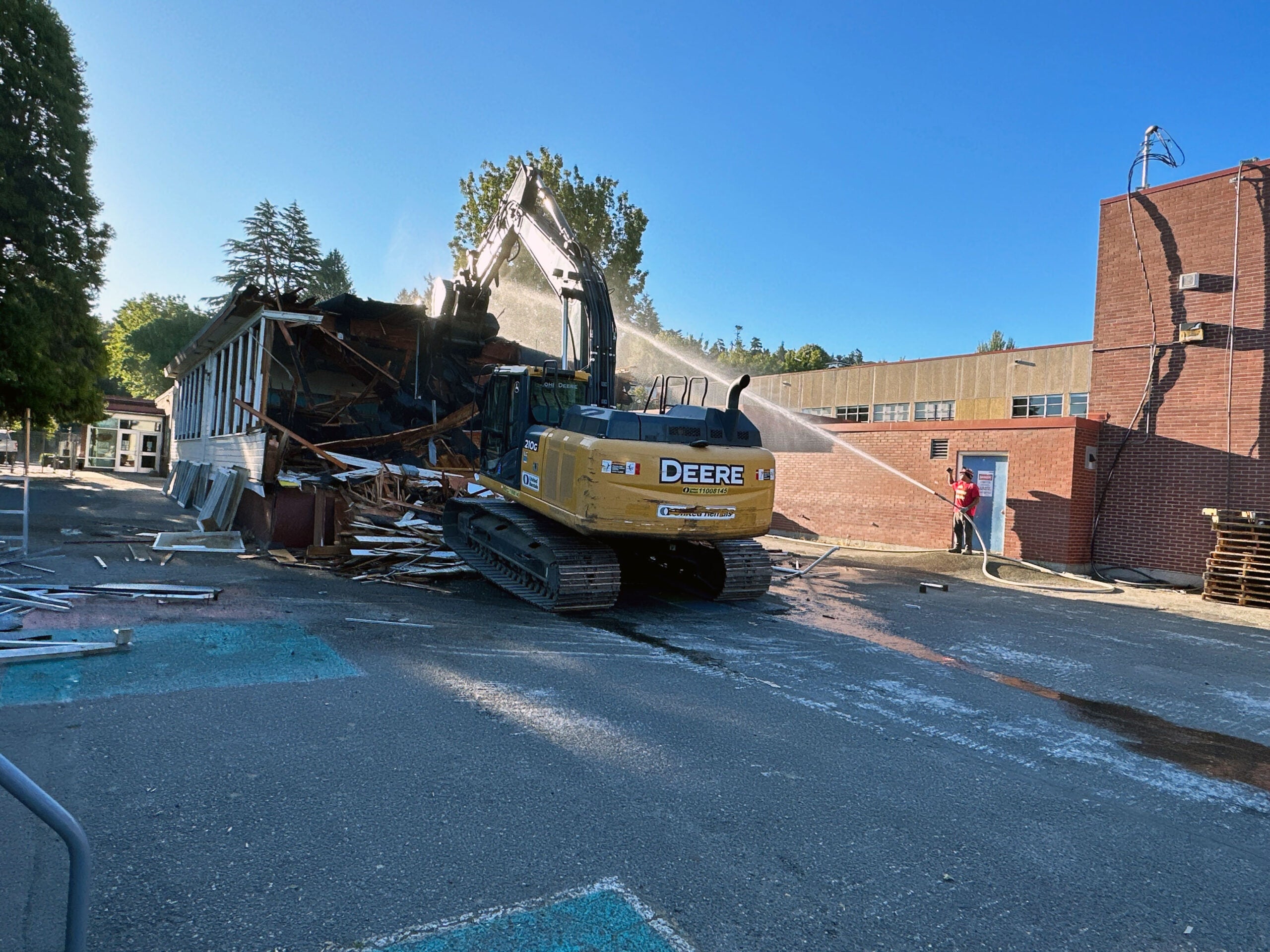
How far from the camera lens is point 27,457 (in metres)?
11.1

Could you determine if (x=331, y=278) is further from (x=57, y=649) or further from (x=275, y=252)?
(x=57, y=649)

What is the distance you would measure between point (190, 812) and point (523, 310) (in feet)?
91.6

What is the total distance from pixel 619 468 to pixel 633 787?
4371 millimetres

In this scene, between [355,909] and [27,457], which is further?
[27,457]

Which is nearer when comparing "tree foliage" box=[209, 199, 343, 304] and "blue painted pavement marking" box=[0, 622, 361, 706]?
"blue painted pavement marking" box=[0, 622, 361, 706]

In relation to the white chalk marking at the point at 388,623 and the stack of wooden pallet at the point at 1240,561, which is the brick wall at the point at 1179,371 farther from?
the white chalk marking at the point at 388,623

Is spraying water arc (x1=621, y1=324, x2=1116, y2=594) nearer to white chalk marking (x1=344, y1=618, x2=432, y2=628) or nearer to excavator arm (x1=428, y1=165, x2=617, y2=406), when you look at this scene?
excavator arm (x1=428, y1=165, x2=617, y2=406)

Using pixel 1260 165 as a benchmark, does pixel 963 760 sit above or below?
below

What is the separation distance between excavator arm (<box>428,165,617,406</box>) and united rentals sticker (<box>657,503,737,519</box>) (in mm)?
2549

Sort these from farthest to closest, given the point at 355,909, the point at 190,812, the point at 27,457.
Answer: the point at 27,457 → the point at 190,812 → the point at 355,909

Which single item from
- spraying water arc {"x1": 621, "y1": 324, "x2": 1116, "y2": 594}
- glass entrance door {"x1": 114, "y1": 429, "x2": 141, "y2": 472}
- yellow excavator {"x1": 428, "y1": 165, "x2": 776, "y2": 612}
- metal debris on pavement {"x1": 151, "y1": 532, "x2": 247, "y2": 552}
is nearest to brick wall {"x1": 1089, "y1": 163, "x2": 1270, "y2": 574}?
spraying water arc {"x1": 621, "y1": 324, "x2": 1116, "y2": 594}

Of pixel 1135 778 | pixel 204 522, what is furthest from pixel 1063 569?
pixel 204 522

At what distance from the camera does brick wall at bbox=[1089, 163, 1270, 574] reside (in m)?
13.2

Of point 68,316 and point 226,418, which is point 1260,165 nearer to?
point 226,418
